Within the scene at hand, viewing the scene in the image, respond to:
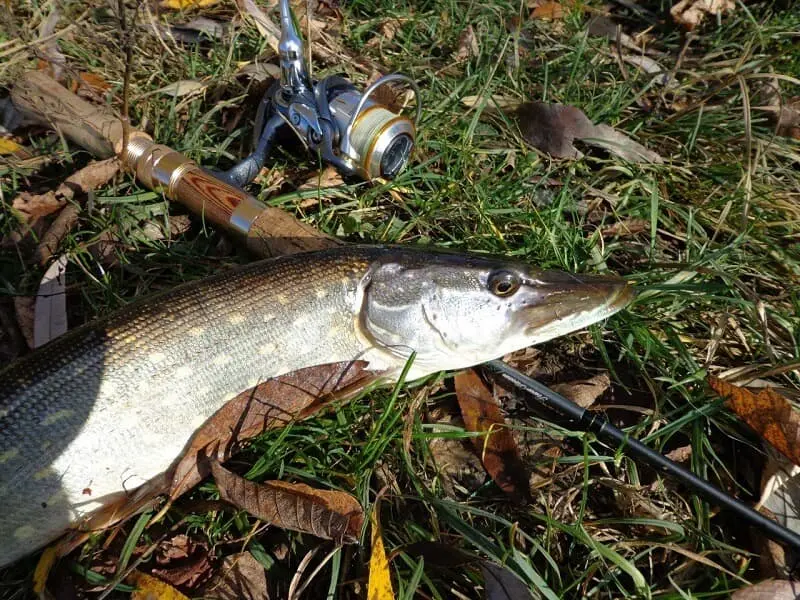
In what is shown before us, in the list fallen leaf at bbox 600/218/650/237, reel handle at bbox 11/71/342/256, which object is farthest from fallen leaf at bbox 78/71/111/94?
fallen leaf at bbox 600/218/650/237

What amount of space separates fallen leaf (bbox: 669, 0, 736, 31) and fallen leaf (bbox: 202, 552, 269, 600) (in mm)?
4003

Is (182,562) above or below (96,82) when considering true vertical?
below

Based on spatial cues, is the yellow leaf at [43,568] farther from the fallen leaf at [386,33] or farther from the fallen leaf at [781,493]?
the fallen leaf at [386,33]

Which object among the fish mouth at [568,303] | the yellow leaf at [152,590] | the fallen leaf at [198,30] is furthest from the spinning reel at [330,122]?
the yellow leaf at [152,590]

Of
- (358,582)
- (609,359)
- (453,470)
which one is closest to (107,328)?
(358,582)

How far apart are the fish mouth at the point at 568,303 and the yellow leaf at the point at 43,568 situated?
1717 mm

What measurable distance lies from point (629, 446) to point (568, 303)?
0.53 meters

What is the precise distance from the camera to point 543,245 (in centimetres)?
260

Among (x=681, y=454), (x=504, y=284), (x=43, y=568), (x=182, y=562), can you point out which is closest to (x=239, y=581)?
(x=182, y=562)

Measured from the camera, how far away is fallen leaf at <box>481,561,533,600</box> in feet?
5.36

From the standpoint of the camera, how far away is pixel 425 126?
10.0ft

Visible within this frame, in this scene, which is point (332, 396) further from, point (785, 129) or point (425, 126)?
point (785, 129)

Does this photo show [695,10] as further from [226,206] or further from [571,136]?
[226,206]

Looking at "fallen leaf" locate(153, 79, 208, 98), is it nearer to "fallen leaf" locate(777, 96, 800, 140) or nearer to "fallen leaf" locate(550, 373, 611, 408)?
"fallen leaf" locate(550, 373, 611, 408)
